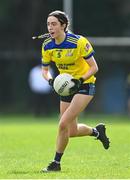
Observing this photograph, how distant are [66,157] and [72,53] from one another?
250 cm

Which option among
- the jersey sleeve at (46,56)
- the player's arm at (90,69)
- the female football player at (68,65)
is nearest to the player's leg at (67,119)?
the female football player at (68,65)

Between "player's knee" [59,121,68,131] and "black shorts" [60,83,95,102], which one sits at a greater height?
"black shorts" [60,83,95,102]

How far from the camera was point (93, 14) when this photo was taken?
35.3 m

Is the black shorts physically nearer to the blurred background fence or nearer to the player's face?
the player's face

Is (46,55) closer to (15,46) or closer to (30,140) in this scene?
(30,140)

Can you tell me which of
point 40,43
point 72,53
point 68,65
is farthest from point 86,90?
point 40,43

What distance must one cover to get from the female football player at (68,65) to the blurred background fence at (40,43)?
20437 mm

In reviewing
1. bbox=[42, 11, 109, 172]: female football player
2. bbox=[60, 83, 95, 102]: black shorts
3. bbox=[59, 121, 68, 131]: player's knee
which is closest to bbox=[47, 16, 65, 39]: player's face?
bbox=[42, 11, 109, 172]: female football player

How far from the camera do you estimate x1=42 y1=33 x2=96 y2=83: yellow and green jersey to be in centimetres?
1100

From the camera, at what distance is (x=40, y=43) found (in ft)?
110

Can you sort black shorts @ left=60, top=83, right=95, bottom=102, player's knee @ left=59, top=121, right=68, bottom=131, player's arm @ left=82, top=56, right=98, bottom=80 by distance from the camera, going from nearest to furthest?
player's knee @ left=59, top=121, right=68, bottom=131 < player's arm @ left=82, top=56, right=98, bottom=80 < black shorts @ left=60, top=83, right=95, bottom=102

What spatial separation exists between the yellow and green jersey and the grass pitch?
1.27m

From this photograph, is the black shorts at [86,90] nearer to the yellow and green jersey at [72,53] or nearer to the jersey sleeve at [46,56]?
the yellow and green jersey at [72,53]

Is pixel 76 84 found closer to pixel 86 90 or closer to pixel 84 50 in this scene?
pixel 86 90
